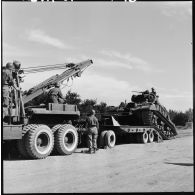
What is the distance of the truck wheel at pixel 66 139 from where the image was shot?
36.8 ft

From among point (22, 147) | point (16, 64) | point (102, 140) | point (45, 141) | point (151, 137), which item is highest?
point (16, 64)

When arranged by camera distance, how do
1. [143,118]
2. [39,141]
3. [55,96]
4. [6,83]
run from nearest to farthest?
Result: [6,83] < [39,141] < [55,96] < [143,118]

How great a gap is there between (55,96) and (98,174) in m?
4.74

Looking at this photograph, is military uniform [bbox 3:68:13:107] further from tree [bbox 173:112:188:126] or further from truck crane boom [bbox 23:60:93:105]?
tree [bbox 173:112:188:126]

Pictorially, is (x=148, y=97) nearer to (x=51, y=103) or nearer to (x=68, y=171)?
(x=51, y=103)

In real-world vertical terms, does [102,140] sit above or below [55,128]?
below

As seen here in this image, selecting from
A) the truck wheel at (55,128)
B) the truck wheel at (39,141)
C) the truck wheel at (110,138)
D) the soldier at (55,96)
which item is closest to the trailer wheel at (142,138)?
the truck wheel at (110,138)

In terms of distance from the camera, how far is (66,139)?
38.8 feet

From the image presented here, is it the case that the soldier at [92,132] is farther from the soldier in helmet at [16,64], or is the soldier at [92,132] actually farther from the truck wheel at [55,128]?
the soldier in helmet at [16,64]

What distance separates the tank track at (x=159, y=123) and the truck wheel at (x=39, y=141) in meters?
7.53

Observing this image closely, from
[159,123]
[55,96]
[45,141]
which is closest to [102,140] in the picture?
[55,96]

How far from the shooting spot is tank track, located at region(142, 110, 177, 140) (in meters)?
17.5

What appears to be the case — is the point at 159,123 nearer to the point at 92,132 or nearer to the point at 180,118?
the point at 92,132

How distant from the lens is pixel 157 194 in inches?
250
